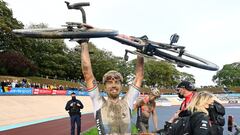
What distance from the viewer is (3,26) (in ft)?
222

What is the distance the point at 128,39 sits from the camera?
4.48 metres

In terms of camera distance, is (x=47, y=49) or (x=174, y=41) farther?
(x=47, y=49)

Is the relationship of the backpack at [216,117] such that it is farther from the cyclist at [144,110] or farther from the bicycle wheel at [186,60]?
the cyclist at [144,110]

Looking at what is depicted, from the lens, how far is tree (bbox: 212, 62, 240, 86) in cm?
13825

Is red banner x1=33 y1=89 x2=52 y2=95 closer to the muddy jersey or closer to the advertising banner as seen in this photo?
the advertising banner

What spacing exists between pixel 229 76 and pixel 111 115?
140 meters

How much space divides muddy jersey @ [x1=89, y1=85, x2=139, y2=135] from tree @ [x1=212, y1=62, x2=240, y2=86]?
138 meters

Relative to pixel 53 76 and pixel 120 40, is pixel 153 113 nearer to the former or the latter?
pixel 120 40

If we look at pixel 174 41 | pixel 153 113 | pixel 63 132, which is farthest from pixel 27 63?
pixel 174 41

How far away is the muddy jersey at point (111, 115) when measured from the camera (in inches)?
158

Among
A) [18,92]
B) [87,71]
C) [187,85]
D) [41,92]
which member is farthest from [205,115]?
[41,92]

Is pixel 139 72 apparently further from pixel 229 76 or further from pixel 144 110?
pixel 229 76

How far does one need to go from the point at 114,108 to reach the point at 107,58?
10040cm

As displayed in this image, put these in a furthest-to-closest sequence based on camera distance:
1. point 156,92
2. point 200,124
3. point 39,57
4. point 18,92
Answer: point 39,57 → point 18,92 → point 156,92 → point 200,124
